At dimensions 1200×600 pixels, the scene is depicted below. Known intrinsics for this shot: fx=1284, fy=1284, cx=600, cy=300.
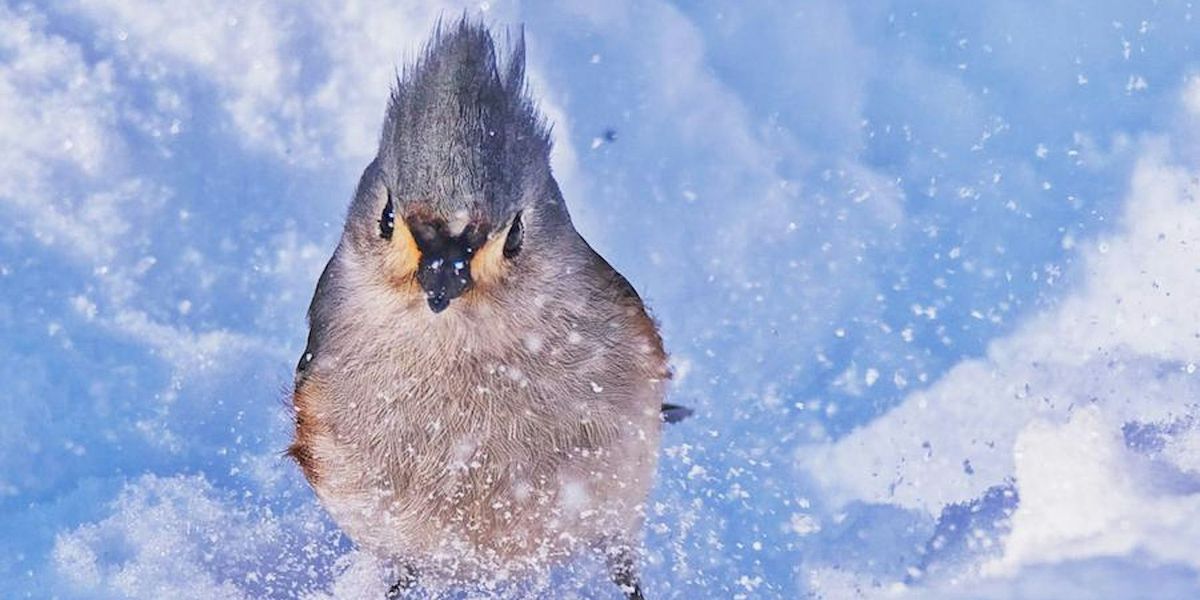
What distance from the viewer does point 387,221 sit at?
2.66 meters

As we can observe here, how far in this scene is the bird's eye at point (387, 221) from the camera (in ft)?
8.58

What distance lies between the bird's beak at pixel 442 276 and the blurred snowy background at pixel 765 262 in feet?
4.89

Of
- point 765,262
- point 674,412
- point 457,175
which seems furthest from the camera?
point 765,262

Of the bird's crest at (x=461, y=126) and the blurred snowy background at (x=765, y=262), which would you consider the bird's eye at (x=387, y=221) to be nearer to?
the bird's crest at (x=461, y=126)

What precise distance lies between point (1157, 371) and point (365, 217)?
2677 mm

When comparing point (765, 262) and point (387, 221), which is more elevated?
point (765, 262)

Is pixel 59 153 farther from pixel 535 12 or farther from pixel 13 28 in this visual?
pixel 535 12

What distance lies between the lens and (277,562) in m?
3.88

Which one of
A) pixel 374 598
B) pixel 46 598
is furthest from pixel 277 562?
pixel 46 598

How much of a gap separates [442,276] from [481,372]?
478 millimetres

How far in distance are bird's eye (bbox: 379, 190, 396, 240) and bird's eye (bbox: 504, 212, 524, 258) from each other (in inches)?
9.2

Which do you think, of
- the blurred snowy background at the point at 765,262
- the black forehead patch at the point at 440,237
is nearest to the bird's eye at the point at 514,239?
the black forehead patch at the point at 440,237

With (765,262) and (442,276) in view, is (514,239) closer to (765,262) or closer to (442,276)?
(442,276)

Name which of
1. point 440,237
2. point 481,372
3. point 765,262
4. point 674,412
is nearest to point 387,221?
point 440,237
